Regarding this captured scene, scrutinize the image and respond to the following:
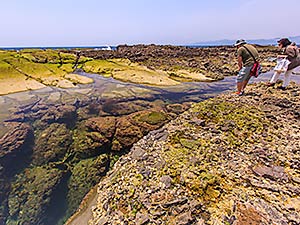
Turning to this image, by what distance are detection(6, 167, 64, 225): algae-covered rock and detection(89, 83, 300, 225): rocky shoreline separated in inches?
115

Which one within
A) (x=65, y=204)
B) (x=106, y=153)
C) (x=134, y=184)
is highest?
(x=134, y=184)

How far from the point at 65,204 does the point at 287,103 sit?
8.30 metres

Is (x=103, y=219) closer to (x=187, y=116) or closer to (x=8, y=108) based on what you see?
(x=187, y=116)

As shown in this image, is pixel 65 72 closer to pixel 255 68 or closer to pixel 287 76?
pixel 255 68

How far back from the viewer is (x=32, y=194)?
7363 mm

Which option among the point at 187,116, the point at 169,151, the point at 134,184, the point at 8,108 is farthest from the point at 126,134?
the point at 8,108

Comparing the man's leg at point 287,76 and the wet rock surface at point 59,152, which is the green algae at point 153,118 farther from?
the man's leg at point 287,76

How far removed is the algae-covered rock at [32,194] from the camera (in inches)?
268

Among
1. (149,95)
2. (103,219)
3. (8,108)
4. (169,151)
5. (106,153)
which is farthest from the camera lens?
(149,95)

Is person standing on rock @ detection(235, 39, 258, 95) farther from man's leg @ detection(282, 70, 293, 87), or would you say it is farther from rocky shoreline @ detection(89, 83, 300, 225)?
man's leg @ detection(282, 70, 293, 87)

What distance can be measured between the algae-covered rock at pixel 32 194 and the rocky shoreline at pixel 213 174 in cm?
292

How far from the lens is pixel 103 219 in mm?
4531

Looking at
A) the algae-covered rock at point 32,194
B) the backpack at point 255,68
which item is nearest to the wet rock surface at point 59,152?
the algae-covered rock at point 32,194

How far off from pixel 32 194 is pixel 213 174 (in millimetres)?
6073
